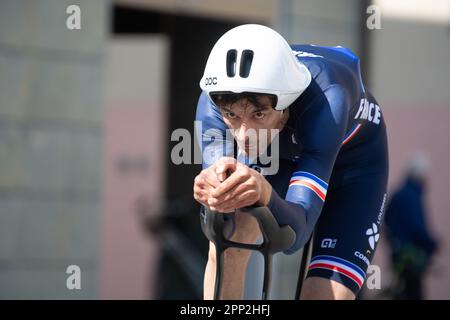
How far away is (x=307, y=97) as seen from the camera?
12.0 feet

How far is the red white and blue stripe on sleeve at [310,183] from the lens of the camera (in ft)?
11.3

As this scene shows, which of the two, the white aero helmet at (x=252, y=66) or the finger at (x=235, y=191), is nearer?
the finger at (x=235, y=191)

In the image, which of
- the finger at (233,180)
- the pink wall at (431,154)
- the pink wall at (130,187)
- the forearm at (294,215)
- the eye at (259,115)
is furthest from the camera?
the pink wall at (130,187)

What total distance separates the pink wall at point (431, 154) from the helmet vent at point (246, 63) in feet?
29.9

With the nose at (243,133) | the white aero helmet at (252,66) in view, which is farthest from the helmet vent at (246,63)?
the nose at (243,133)

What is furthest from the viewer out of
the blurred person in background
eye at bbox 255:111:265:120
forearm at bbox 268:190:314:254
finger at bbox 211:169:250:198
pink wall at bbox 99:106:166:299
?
pink wall at bbox 99:106:166:299

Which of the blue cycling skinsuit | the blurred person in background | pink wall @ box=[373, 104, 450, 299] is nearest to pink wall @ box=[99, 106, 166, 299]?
pink wall @ box=[373, 104, 450, 299]

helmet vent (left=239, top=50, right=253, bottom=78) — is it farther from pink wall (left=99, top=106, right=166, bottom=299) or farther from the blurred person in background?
pink wall (left=99, top=106, right=166, bottom=299)

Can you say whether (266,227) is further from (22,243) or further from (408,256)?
(408,256)

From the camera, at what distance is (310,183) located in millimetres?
3443

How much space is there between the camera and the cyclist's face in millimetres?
3469

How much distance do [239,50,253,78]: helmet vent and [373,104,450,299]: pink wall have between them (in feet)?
29.9

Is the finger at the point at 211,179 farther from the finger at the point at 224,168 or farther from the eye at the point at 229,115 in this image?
the eye at the point at 229,115
